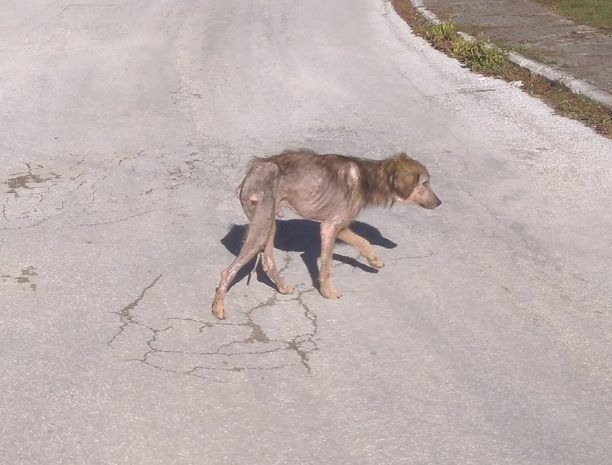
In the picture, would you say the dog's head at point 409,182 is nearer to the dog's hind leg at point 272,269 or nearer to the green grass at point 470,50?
the dog's hind leg at point 272,269

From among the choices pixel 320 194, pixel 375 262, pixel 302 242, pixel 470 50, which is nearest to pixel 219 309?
pixel 320 194

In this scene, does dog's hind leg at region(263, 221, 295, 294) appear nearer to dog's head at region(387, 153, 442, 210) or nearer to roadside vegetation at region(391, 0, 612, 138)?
dog's head at region(387, 153, 442, 210)

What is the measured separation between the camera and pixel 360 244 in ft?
24.4

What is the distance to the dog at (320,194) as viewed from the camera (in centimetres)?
688

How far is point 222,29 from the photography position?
16891 mm

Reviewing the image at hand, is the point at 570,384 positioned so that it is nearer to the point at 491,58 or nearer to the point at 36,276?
the point at 36,276

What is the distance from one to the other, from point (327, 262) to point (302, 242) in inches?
42.7

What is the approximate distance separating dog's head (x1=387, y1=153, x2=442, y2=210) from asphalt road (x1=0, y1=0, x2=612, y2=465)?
1.78ft

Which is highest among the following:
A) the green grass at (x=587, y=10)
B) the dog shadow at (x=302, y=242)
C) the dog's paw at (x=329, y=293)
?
the dog's paw at (x=329, y=293)

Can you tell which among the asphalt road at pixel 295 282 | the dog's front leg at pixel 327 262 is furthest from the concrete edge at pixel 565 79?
the dog's front leg at pixel 327 262

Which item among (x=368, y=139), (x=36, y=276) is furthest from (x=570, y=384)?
(x=368, y=139)

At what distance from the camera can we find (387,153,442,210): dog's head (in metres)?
7.36

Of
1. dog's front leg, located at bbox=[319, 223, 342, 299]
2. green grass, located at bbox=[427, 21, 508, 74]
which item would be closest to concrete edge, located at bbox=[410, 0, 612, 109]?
green grass, located at bbox=[427, 21, 508, 74]

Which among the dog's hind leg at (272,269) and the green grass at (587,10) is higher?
the dog's hind leg at (272,269)
